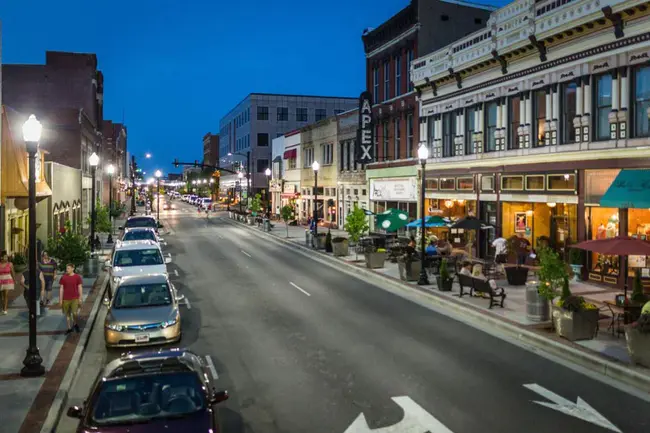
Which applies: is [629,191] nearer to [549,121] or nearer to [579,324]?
[549,121]

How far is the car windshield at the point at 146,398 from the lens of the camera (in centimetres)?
734

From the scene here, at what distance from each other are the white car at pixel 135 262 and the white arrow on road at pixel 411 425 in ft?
39.8

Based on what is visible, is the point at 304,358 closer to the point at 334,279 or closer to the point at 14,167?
the point at 334,279

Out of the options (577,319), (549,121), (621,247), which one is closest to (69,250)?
(577,319)

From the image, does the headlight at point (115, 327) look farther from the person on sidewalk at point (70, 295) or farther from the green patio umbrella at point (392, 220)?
the green patio umbrella at point (392, 220)

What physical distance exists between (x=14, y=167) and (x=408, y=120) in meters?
25.0

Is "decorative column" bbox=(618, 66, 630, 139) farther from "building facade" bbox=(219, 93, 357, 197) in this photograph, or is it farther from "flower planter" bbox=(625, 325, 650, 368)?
"building facade" bbox=(219, 93, 357, 197)

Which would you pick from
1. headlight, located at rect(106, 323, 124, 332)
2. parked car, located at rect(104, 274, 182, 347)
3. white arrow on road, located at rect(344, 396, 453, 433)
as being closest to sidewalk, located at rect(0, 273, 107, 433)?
headlight, located at rect(106, 323, 124, 332)

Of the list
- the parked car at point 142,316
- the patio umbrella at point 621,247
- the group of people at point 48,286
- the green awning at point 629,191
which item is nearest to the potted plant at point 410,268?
the green awning at point 629,191

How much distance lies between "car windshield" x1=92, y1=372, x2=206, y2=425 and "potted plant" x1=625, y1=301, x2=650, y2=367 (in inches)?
353

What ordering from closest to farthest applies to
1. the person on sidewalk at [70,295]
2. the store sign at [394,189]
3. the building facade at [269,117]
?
the person on sidewalk at [70,295], the store sign at [394,189], the building facade at [269,117]

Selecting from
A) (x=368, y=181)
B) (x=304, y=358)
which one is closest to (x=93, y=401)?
(x=304, y=358)

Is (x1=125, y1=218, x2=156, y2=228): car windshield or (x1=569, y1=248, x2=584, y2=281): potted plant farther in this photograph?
(x1=125, y1=218, x2=156, y2=228): car windshield

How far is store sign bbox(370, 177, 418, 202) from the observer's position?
3922cm
